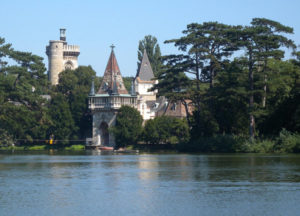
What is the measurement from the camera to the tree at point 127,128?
3681 inches

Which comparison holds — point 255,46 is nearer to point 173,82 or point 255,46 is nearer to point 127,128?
point 173,82

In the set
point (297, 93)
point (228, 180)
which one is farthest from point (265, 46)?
point (228, 180)

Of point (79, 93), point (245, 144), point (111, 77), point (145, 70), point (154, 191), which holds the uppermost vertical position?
point (145, 70)

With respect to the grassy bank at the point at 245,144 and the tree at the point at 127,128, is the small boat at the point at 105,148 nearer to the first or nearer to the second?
the tree at the point at 127,128

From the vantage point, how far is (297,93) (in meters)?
57.7

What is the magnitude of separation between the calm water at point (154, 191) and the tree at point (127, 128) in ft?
173

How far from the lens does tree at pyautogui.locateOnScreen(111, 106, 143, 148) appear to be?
9350 centimetres

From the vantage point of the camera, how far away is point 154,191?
28.9 meters

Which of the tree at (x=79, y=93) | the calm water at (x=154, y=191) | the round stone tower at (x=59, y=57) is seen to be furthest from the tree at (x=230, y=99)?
the round stone tower at (x=59, y=57)

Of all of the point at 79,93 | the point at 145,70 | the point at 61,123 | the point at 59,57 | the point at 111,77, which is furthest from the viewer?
the point at 59,57

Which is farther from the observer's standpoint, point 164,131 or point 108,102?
point 108,102

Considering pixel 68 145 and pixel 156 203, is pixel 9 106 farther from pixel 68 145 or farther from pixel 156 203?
pixel 156 203

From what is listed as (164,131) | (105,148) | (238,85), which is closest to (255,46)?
(238,85)

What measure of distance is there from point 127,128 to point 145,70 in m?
39.9
